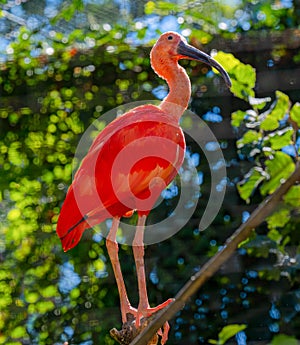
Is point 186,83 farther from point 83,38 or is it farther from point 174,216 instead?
point 83,38

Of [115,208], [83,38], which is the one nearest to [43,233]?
[83,38]

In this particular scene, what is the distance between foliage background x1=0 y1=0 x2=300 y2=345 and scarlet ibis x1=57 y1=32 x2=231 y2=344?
0.42m

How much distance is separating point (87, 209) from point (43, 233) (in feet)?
2.32

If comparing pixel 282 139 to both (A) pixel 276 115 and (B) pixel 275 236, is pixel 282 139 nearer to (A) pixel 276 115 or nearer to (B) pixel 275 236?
(A) pixel 276 115

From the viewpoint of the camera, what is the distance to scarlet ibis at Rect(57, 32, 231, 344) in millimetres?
826

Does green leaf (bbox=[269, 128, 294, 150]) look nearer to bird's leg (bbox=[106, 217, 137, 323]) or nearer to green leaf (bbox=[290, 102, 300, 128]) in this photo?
green leaf (bbox=[290, 102, 300, 128])

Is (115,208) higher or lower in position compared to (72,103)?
higher

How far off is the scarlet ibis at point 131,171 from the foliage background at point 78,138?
424mm

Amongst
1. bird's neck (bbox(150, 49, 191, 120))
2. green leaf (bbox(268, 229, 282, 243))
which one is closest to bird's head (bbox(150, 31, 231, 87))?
bird's neck (bbox(150, 49, 191, 120))

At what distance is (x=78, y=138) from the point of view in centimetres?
153

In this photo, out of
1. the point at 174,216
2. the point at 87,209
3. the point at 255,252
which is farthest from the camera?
the point at 174,216

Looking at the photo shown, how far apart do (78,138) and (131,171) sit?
714mm

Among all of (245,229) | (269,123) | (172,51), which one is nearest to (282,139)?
(269,123)

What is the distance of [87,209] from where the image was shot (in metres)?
0.82
